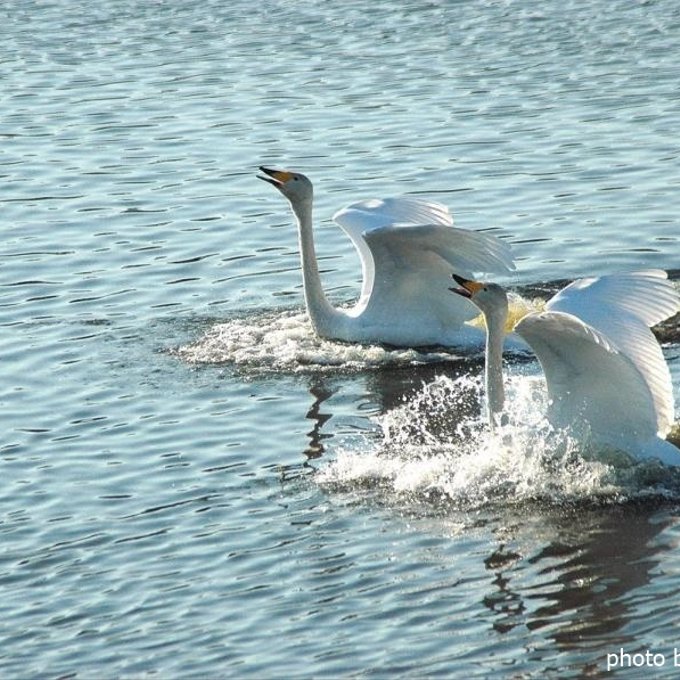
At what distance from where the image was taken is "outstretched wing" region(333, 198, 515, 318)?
46.8 ft

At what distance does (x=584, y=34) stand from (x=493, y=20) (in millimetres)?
1675

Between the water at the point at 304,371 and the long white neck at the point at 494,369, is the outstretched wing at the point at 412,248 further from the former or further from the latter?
the long white neck at the point at 494,369

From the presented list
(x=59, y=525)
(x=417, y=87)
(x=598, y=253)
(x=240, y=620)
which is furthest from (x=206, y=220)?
(x=240, y=620)

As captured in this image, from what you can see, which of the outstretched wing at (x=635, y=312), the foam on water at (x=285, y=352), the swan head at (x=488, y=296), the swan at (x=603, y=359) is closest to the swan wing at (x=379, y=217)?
the foam on water at (x=285, y=352)

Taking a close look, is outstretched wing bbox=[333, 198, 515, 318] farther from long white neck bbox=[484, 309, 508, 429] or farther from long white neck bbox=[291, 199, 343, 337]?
long white neck bbox=[484, 309, 508, 429]

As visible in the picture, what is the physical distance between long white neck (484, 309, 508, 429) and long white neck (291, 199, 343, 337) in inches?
119

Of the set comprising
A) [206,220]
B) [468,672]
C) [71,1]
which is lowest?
[468,672]

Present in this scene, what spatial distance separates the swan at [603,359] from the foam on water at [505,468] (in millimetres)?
129

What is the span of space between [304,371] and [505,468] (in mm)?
3117

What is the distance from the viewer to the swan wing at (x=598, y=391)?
1134 centimetres

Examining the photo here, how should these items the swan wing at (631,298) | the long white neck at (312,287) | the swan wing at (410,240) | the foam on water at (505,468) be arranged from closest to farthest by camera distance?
the foam on water at (505,468), the swan wing at (631,298), the swan wing at (410,240), the long white neck at (312,287)

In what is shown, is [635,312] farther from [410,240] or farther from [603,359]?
[410,240]

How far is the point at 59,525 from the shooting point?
11297 millimetres

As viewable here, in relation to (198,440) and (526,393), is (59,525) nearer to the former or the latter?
(198,440)
